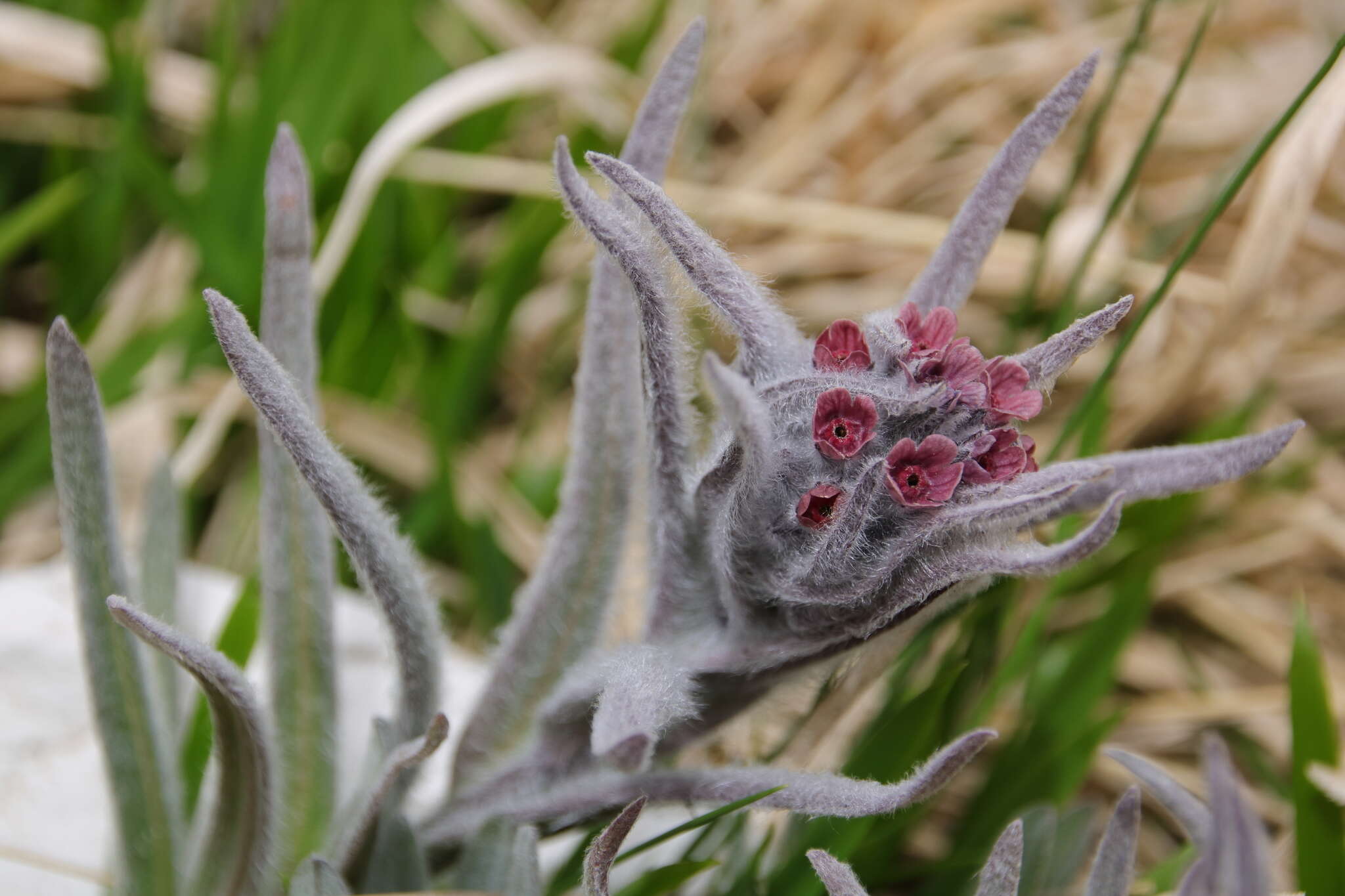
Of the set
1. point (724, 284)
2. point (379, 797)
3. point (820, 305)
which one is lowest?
point (379, 797)

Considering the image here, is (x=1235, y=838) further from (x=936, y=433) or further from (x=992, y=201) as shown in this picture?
(x=992, y=201)

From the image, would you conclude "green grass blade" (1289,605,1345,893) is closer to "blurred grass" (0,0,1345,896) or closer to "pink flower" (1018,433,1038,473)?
"blurred grass" (0,0,1345,896)

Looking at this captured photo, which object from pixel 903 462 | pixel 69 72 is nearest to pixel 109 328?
pixel 69 72

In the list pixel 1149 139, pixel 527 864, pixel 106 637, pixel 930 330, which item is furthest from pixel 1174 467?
pixel 106 637

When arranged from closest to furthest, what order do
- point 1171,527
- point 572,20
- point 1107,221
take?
point 1107,221
point 1171,527
point 572,20

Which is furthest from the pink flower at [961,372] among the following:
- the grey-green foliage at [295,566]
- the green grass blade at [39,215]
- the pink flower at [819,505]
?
the green grass blade at [39,215]

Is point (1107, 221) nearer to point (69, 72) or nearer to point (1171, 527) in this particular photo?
point (1171, 527)

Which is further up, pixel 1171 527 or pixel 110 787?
pixel 1171 527
